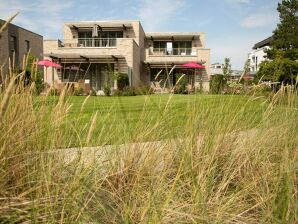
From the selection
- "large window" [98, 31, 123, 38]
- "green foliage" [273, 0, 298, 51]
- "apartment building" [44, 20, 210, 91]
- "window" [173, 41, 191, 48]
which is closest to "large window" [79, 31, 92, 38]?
"apartment building" [44, 20, 210, 91]

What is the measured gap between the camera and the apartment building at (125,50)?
25.6 metres

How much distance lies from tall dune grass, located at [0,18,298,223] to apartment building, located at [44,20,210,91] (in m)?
21.0

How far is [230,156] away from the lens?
2.41m

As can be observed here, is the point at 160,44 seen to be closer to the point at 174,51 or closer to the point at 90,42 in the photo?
the point at 174,51

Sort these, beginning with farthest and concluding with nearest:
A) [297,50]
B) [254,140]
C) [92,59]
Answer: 1. [297,50]
2. [92,59]
3. [254,140]

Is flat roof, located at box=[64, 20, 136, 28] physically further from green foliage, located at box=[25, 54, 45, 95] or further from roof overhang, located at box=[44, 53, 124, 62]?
green foliage, located at box=[25, 54, 45, 95]

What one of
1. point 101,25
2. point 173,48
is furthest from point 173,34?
point 101,25

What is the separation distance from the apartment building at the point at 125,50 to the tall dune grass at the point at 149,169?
21.0 m

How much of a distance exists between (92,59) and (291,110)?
975 inches

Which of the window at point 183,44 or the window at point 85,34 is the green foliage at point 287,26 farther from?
the window at point 85,34

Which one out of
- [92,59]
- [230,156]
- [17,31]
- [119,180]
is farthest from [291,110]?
[17,31]

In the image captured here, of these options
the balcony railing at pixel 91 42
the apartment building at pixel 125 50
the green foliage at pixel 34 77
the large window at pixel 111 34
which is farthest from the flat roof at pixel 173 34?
the green foliage at pixel 34 77

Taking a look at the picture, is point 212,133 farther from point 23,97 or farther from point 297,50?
point 297,50

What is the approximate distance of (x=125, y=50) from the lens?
25.7m
